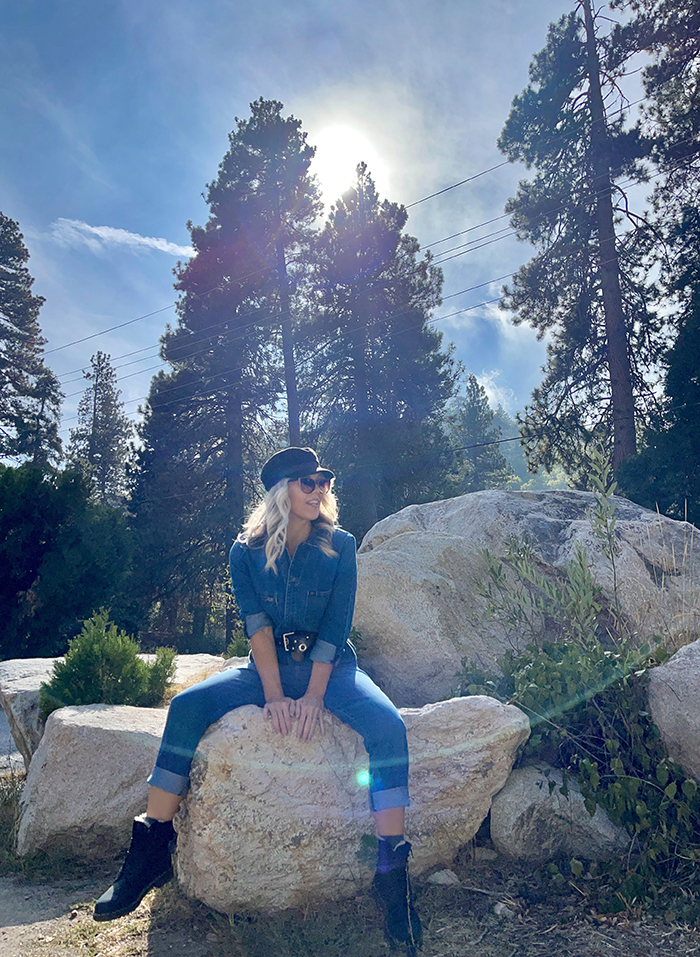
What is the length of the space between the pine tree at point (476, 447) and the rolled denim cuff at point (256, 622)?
14.2m

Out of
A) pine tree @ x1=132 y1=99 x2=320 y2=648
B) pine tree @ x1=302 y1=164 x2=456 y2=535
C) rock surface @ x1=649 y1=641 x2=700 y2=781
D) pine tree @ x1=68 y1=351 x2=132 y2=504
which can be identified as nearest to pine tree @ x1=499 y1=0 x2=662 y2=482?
pine tree @ x1=302 y1=164 x2=456 y2=535

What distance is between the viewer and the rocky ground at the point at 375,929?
2.47m

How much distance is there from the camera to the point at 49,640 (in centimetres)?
938

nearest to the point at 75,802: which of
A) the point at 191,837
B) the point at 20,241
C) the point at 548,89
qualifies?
the point at 191,837

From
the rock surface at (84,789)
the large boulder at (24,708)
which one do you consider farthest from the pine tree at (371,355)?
the rock surface at (84,789)

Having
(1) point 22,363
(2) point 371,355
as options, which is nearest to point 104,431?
(1) point 22,363

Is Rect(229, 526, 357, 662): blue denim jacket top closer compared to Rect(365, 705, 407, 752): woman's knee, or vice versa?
Rect(365, 705, 407, 752): woman's knee

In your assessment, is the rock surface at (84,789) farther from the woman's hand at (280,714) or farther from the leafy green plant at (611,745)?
the leafy green plant at (611,745)

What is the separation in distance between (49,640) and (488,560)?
25.6 ft

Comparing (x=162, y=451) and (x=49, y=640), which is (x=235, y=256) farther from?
(x=49, y=640)

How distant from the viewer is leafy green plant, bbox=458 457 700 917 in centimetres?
275

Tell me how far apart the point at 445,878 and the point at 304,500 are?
1853 millimetres

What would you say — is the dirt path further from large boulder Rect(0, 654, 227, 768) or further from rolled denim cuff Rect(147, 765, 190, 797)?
large boulder Rect(0, 654, 227, 768)

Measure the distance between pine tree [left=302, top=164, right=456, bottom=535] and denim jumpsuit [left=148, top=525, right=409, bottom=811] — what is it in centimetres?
1503
